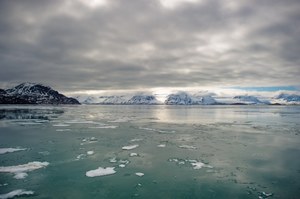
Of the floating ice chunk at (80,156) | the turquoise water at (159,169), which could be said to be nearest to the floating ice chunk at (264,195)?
the turquoise water at (159,169)

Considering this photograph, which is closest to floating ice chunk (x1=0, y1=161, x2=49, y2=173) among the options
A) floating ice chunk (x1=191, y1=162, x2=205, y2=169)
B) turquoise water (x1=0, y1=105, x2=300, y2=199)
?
turquoise water (x1=0, y1=105, x2=300, y2=199)

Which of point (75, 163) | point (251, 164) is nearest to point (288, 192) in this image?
point (251, 164)

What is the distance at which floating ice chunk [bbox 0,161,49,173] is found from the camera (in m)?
11.0

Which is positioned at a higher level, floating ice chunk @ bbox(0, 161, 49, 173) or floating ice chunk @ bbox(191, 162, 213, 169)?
floating ice chunk @ bbox(0, 161, 49, 173)

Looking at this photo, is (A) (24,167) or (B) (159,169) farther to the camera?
(B) (159,169)

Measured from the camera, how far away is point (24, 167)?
11.5m

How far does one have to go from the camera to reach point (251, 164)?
12680 mm

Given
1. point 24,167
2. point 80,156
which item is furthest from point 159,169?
point 24,167

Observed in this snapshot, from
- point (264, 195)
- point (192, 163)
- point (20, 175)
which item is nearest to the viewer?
point (264, 195)

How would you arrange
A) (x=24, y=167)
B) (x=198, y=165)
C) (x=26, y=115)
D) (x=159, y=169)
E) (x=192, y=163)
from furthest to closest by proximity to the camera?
(x=26, y=115), (x=192, y=163), (x=198, y=165), (x=159, y=169), (x=24, y=167)

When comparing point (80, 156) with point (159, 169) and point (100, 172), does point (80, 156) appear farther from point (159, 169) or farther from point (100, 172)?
point (159, 169)

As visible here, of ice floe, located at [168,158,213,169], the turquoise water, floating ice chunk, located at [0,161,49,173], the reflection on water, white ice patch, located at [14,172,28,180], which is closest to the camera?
the turquoise water

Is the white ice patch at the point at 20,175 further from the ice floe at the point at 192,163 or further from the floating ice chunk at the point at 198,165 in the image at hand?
the floating ice chunk at the point at 198,165

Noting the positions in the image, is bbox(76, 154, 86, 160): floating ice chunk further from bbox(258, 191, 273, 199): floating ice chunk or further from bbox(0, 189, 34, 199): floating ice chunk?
bbox(258, 191, 273, 199): floating ice chunk
